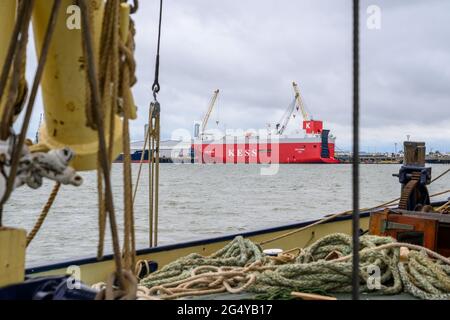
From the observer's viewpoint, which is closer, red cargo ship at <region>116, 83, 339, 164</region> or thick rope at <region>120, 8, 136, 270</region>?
thick rope at <region>120, 8, 136, 270</region>

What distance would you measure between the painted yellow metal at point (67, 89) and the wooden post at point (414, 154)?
443cm

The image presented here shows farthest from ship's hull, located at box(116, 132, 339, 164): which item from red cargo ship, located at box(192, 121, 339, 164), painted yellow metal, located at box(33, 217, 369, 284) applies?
painted yellow metal, located at box(33, 217, 369, 284)

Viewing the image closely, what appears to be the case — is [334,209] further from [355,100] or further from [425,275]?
[355,100]

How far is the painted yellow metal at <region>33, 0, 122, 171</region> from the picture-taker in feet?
6.38

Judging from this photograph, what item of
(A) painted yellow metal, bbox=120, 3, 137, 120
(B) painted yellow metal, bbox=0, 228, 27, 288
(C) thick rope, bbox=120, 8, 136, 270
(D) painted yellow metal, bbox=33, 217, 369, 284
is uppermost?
(A) painted yellow metal, bbox=120, 3, 137, 120

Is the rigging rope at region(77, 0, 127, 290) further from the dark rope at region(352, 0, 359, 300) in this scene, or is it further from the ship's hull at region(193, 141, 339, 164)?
the ship's hull at region(193, 141, 339, 164)

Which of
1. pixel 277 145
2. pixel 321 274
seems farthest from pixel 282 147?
pixel 321 274

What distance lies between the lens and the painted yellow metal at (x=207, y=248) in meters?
4.30

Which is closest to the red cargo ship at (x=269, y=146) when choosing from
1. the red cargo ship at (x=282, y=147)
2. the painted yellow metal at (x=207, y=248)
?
the red cargo ship at (x=282, y=147)

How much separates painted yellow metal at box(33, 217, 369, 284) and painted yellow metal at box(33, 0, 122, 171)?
145 centimetres

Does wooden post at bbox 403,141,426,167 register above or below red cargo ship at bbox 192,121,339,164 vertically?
below

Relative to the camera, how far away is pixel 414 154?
5723 mm

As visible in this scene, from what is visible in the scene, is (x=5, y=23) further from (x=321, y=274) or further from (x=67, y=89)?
(x=321, y=274)

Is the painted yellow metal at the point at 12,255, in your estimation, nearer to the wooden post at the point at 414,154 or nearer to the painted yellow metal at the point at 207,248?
the painted yellow metal at the point at 207,248
